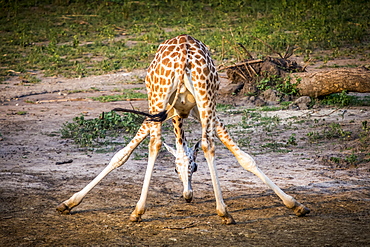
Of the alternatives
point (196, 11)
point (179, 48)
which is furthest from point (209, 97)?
point (196, 11)

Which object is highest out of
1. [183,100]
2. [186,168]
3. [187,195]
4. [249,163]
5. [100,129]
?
[183,100]

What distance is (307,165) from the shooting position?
714 centimetres

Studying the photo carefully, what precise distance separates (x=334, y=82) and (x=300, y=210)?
6116 millimetres

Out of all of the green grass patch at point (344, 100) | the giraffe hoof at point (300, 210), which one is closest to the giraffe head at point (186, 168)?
the giraffe hoof at point (300, 210)

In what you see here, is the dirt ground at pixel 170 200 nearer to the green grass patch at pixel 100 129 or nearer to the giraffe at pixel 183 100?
the giraffe at pixel 183 100

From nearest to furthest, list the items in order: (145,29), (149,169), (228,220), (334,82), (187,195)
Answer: (228,220)
(149,169)
(187,195)
(334,82)
(145,29)

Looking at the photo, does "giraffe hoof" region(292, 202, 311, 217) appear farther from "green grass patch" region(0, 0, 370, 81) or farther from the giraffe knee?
"green grass patch" region(0, 0, 370, 81)

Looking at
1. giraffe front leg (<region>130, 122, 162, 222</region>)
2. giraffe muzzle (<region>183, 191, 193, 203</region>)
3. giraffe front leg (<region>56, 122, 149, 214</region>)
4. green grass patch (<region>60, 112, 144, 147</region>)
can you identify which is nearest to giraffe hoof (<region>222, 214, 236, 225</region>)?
giraffe muzzle (<region>183, 191, 193, 203</region>)

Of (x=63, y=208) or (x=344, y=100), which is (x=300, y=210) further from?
(x=344, y=100)

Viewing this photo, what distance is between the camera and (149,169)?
5.03 meters

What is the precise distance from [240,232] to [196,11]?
673 inches

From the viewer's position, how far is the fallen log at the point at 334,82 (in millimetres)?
10352

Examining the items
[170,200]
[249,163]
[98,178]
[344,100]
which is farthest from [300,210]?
[344,100]

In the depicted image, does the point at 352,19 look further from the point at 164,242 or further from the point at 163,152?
the point at 164,242
